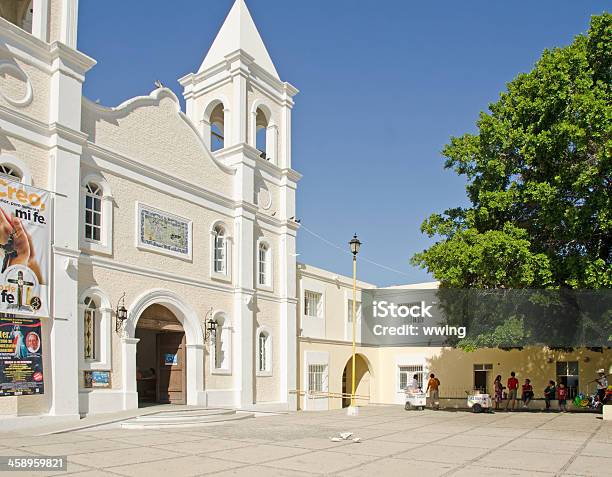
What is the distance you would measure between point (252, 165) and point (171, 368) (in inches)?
308

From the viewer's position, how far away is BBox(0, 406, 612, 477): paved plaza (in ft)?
30.1

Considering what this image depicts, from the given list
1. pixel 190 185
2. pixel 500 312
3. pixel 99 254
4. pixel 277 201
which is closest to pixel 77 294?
pixel 99 254

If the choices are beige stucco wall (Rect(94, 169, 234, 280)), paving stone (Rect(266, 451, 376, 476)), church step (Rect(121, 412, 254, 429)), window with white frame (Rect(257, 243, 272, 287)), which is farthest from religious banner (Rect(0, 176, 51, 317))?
window with white frame (Rect(257, 243, 272, 287))

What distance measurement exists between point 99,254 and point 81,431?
4.83 meters

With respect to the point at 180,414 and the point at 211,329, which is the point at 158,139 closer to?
the point at 211,329

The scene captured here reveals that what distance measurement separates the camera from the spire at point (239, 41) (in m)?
23.4

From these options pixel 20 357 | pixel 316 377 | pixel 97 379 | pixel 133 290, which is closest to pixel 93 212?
pixel 133 290

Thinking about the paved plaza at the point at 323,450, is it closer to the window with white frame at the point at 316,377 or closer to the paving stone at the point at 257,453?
the paving stone at the point at 257,453

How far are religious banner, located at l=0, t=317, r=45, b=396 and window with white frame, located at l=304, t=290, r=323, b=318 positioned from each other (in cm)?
1378

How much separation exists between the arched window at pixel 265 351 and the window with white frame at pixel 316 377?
3414 millimetres

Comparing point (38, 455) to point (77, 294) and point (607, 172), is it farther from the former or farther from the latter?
point (607, 172)

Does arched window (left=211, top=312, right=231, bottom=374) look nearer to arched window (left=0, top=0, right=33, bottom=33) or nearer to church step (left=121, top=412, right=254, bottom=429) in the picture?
church step (left=121, top=412, right=254, bottom=429)

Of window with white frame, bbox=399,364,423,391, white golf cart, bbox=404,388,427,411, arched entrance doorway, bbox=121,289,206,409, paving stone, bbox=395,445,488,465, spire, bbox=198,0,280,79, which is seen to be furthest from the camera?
window with white frame, bbox=399,364,423,391

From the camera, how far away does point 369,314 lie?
27922 millimetres
